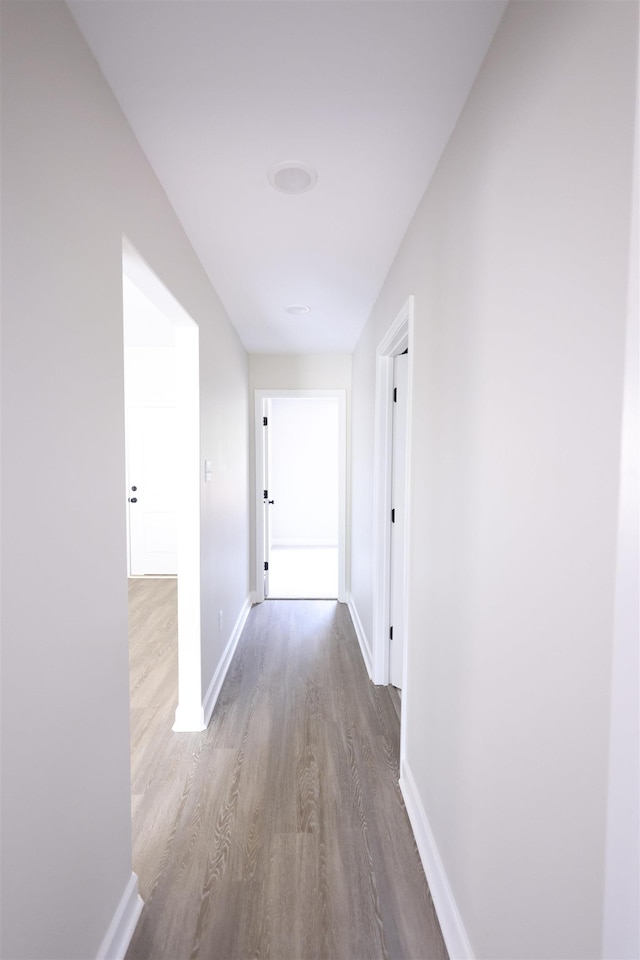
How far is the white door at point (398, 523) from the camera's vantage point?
2785 millimetres

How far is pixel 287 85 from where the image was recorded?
1.23 metres

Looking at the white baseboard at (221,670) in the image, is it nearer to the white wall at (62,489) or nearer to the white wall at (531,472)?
the white wall at (62,489)

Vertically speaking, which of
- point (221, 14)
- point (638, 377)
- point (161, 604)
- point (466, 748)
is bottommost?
point (161, 604)

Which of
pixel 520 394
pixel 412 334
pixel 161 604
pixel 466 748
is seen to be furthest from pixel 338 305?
pixel 161 604

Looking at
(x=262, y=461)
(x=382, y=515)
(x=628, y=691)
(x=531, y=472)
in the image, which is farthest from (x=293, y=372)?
(x=628, y=691)

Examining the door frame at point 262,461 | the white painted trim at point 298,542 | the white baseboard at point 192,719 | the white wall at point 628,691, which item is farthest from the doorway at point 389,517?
the white painted trim at point 298,542

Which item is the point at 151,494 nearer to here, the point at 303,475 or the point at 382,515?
the point at 303,475

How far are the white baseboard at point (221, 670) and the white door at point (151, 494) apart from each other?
1.94 metres

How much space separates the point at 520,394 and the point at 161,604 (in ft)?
14.3

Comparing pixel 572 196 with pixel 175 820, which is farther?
pixel 175 820

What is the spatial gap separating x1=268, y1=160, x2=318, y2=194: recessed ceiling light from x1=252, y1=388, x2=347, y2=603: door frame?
109 inches

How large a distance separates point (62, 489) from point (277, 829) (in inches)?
62.1

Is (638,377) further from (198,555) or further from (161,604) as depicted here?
(161,604)

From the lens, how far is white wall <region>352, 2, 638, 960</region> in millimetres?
692
